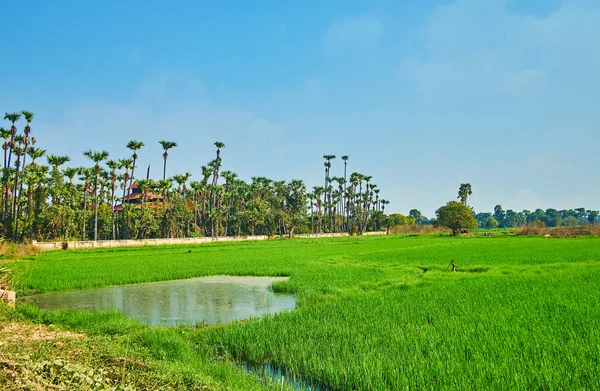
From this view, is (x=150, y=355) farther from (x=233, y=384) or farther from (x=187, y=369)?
(x=233, y=384)

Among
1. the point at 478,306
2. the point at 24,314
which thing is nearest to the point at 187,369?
the point at 24,314

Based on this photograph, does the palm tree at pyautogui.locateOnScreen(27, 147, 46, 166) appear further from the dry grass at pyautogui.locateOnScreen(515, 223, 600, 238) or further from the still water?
the dry grass at pyautogui.locateOnScreen(515, 223, 600, 238)

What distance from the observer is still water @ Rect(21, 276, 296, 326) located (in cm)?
910

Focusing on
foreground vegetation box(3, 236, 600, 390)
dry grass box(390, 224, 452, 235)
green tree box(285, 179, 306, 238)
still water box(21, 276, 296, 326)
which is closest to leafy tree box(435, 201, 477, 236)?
dry grass box(390, 224, 452, 235)

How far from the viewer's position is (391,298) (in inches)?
389

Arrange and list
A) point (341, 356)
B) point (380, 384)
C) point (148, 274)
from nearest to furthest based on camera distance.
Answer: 1. point (380, 384)
2. point (341, 356)
3. point (148, 274)

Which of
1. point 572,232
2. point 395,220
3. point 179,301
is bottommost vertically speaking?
point 179,301

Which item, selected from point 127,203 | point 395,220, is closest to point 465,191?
point 395,220

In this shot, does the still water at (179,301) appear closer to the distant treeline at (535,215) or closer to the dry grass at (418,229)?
the dry grass at (418,229)

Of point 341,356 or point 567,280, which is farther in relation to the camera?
point 567,280

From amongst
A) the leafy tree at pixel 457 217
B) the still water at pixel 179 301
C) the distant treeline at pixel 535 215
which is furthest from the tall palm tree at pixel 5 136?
the distant treeline at pixel 535 215

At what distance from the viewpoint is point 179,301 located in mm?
10938

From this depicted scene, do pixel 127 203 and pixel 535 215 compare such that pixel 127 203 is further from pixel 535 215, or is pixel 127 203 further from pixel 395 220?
pixel 535 215

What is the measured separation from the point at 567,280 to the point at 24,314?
46.0 feet
